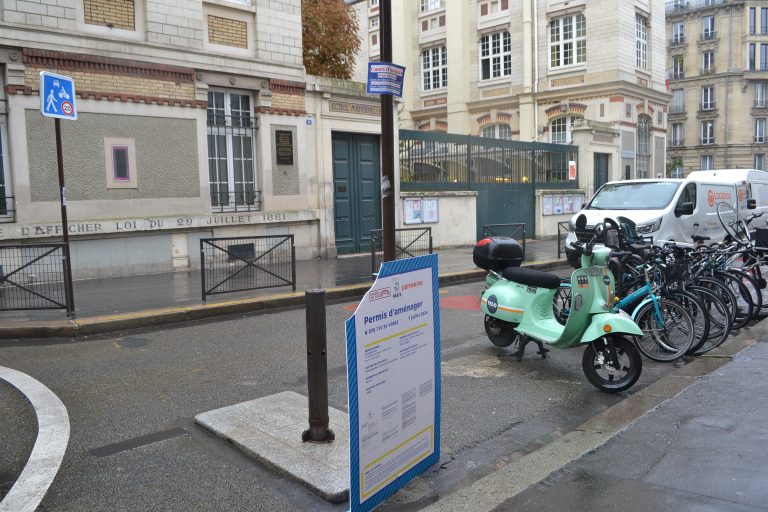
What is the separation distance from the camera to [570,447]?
4.30 meters

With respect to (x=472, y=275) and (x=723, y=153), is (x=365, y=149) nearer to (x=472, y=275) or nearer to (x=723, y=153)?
(x=472, y=275)

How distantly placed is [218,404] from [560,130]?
2839 centimetres

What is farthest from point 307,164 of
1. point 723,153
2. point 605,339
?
point 723,153

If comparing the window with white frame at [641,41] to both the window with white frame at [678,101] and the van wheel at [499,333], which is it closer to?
the van wheel at [499,333]

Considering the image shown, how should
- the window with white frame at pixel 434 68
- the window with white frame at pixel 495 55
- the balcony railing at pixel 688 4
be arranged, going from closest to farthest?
1. the window with white frame at pixel 495 55
2. the window with white frame at pixel 434 68
3. the balcony railing at pixel 688 4

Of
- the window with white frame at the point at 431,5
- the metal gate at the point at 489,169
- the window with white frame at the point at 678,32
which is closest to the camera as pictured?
the metal gate at the point at 489,169

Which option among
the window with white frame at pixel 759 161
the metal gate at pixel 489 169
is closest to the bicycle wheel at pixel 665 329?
the metal gate at pixel 489 169

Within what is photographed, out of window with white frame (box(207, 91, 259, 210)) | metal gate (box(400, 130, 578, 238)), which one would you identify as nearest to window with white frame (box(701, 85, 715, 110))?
metal gate (box(400, 130, 578, 238))

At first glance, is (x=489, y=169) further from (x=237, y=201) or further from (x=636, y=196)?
(x=237, y=201)

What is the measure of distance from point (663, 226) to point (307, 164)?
26.3 feet

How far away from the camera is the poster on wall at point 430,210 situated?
17578mm

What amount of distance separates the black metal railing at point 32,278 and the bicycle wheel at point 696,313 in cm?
780

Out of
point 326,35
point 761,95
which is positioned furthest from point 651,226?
point 761,95

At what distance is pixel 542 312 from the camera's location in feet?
21.1
